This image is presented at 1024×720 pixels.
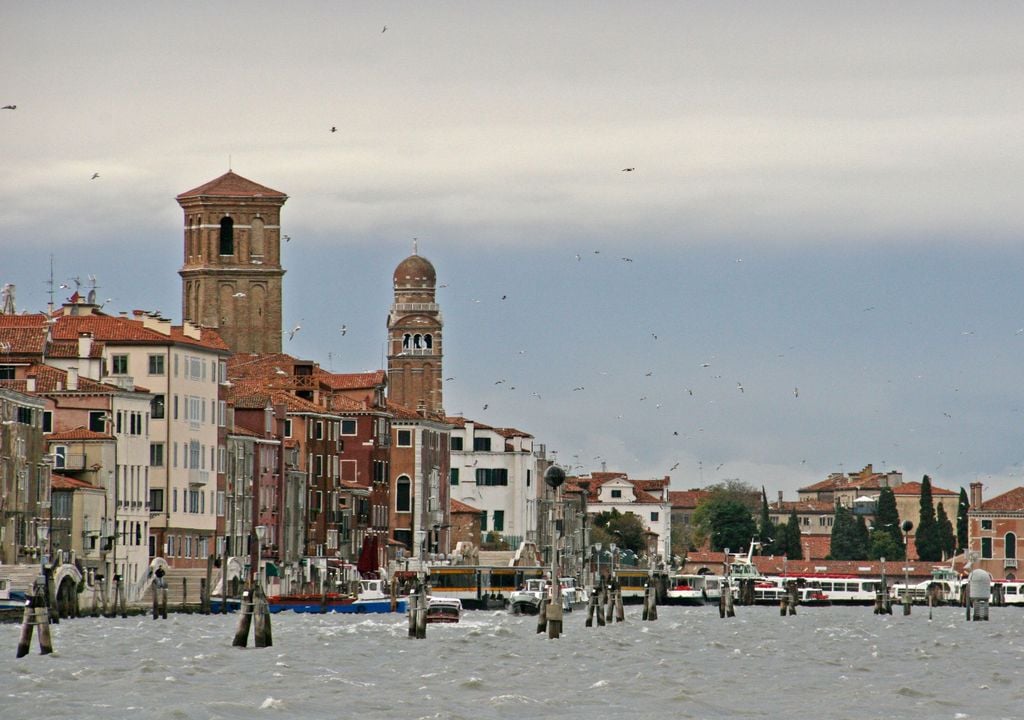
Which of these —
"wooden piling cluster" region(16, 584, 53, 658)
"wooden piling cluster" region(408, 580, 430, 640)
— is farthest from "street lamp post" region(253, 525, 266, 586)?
"wooden piling cluster" region(16, 584, 53, 658)

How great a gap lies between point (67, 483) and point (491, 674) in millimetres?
42404

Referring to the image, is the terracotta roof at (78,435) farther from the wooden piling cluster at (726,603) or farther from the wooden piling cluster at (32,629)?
the wooden piling cluster at (32,629)

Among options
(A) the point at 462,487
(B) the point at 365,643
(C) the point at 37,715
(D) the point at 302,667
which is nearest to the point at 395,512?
(A) the point at 462,487

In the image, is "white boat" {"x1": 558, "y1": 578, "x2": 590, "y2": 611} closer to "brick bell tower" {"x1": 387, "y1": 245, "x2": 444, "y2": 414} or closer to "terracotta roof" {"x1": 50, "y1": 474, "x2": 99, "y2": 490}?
"terracotta roof" {"x1": 50, "y1": 474, "x2": 99, "y2": 490}

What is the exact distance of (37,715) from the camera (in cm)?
4853

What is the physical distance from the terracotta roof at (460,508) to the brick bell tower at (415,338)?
17.0m

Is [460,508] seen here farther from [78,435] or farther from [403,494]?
[78,435]

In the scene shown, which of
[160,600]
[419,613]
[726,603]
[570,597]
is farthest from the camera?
[570,597]

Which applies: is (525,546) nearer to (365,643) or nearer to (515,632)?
(515,632)

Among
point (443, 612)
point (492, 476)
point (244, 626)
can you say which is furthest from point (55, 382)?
point (492, 476)

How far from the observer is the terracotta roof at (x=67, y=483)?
101125 millimetres

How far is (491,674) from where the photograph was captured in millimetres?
62812

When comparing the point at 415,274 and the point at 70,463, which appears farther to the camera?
the point at 415,274

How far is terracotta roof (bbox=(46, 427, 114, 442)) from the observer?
343 feet
